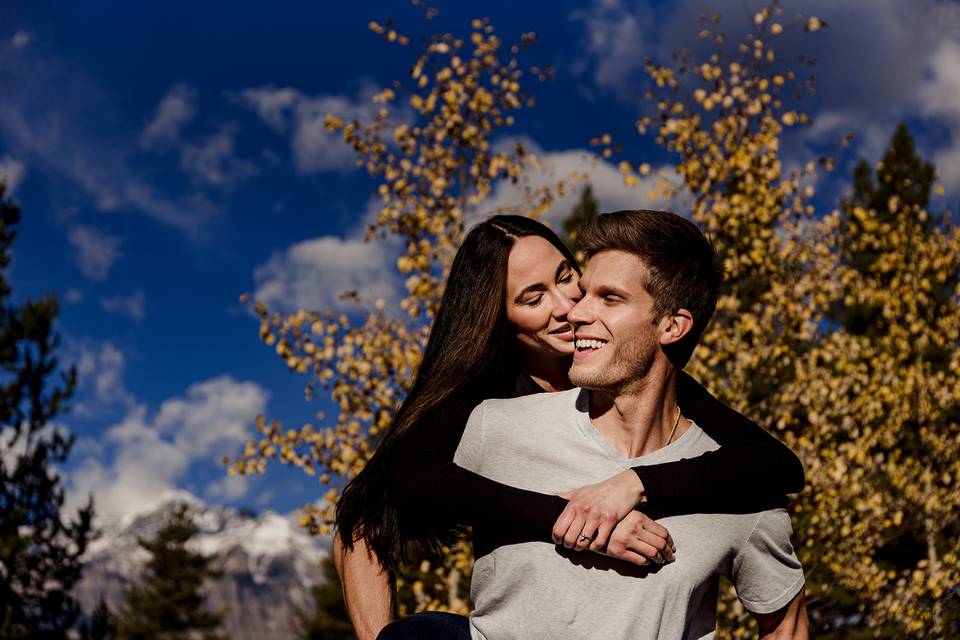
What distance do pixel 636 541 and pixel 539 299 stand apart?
1.59m

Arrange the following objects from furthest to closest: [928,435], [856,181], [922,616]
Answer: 1. [856,181]
2. [928,435]
3. [922,616]

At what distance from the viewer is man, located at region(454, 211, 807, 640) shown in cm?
303

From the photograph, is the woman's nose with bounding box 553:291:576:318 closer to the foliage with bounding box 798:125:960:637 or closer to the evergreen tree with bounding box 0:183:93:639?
the foliage with bounding box 798:125:960:637

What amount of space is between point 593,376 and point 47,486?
24086 mm

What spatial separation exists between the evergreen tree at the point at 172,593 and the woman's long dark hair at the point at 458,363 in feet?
150

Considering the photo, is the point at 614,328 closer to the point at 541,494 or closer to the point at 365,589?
the point at 541,494

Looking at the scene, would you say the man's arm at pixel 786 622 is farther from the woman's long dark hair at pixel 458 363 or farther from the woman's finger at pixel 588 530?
the woman's long dark hair at pixel 458 363

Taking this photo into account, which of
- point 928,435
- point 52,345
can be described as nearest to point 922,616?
point 928,435

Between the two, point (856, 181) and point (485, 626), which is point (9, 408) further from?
point (856, 181)

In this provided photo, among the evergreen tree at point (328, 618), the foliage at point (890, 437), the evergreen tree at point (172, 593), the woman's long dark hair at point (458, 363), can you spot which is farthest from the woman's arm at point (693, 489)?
the evergreen tree at point (172, 593)

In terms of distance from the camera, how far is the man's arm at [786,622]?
130 inches

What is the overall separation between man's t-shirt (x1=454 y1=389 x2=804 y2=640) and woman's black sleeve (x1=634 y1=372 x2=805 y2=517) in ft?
0.18

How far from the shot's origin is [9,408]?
2458 centimetres

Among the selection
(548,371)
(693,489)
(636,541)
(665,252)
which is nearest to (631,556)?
(636,541)
